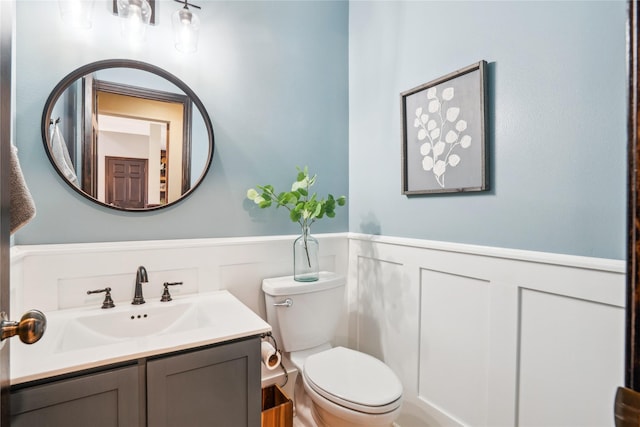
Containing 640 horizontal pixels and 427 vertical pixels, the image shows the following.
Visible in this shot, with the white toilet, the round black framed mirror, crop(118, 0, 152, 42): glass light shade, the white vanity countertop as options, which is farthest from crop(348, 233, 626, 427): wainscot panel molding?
crop(118, 0, 152, 42): glass light shade

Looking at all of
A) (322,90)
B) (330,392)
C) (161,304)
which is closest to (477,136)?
(322,90)

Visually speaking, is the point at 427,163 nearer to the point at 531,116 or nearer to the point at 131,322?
the point at 531,116

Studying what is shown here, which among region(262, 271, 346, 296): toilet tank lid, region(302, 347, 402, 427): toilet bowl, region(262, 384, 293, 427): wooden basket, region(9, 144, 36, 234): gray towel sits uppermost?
region(9, 144, 36, 234): gray towel

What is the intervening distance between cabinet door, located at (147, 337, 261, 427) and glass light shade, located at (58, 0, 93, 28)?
4.37ft

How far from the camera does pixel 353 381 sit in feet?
4.43

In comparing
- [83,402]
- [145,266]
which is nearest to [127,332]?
[145,266]

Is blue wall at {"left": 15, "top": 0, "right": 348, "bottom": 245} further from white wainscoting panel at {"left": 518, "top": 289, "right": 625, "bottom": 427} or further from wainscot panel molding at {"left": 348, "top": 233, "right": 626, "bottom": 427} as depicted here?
white wainscoting panel at {"left": 518, "top": 289, "right": 625, "bottom": 427}

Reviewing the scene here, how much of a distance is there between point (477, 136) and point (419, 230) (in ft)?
1.66

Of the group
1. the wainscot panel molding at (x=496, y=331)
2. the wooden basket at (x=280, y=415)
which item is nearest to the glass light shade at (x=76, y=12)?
the wainscot panel molding at (x=496, y=331)

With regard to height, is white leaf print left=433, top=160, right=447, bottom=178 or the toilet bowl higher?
white leaf print left=433, top=160, right=447, bottom=178

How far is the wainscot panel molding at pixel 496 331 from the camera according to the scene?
3.22 feet

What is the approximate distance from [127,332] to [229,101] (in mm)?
1155

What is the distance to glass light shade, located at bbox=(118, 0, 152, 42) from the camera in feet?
4.37

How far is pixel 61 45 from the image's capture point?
50.7 inches
